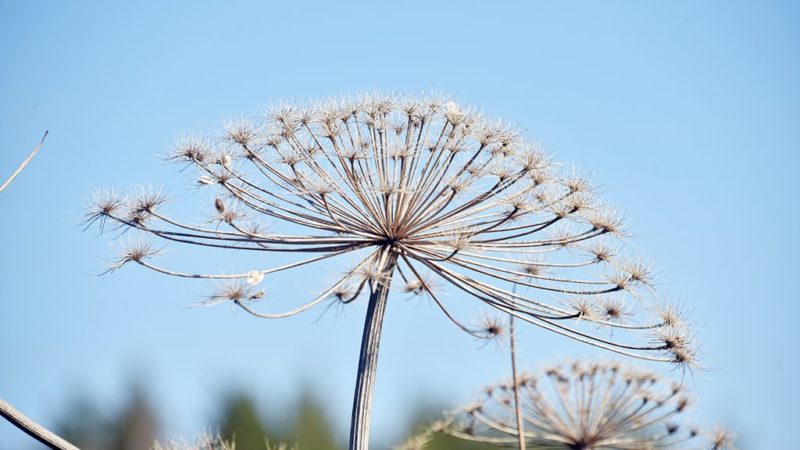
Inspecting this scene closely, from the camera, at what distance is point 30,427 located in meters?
7.46

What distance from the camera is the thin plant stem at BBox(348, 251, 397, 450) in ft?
35.2

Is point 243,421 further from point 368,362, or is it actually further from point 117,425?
point 368,362

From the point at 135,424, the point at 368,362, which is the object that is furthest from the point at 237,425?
the point at 368,362

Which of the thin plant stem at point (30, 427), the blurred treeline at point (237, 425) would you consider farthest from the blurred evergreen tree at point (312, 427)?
the thin plant stem at point (30, 427)

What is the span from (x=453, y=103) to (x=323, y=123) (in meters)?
1.51

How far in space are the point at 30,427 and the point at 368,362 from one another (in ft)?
14.1

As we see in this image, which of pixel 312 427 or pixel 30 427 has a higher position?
pixel 312 427

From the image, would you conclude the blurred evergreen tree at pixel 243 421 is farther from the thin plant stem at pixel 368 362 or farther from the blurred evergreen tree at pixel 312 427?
the thin plant stem at pixel 368 362

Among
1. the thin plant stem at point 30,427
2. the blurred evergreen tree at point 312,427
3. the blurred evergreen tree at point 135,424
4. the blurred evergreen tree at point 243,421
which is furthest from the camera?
the blurred evergreen tree at point 135,424

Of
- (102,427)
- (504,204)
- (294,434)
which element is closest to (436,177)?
(504,204)

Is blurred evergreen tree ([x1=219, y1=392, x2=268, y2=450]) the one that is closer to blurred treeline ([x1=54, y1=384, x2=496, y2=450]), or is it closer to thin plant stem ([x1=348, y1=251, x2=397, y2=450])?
blurred treeline ([x1=54, y1=384, x2=496, y2=450])

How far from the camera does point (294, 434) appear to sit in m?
52.1

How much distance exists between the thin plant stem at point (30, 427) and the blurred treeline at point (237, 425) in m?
37.3

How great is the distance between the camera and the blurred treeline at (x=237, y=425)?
50.1 meters
